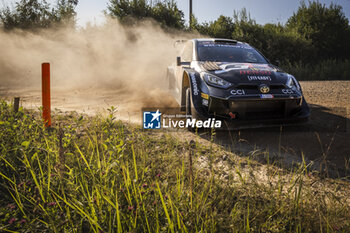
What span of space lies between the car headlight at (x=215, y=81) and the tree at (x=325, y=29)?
15.0 m

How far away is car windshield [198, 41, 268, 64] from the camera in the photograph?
4.93m

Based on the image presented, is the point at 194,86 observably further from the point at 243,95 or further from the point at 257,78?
the point at 257,78

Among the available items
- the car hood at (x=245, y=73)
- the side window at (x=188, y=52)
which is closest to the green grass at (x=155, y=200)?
the car hood at (x=245, y=73)

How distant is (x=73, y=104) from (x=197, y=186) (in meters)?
5.56

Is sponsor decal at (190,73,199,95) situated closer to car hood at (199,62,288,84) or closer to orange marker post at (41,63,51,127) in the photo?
car hood at (199,62,288,84)

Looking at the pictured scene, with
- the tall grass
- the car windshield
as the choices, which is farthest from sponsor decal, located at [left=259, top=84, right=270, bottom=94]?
the tall grass

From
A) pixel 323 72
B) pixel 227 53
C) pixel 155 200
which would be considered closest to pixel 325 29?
pixel 323 72

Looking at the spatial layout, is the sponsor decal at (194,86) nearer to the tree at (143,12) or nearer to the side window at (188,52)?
the side window at (188,52)

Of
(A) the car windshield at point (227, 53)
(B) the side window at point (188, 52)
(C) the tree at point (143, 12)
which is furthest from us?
(C) the tree at point (143, 12)

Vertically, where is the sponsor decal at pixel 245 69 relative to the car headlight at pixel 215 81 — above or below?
above

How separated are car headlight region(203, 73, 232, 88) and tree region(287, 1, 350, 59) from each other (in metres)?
15.0

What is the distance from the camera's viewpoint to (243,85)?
12.7 ft

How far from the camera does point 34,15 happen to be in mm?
15922

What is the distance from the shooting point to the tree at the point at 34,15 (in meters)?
15.2
